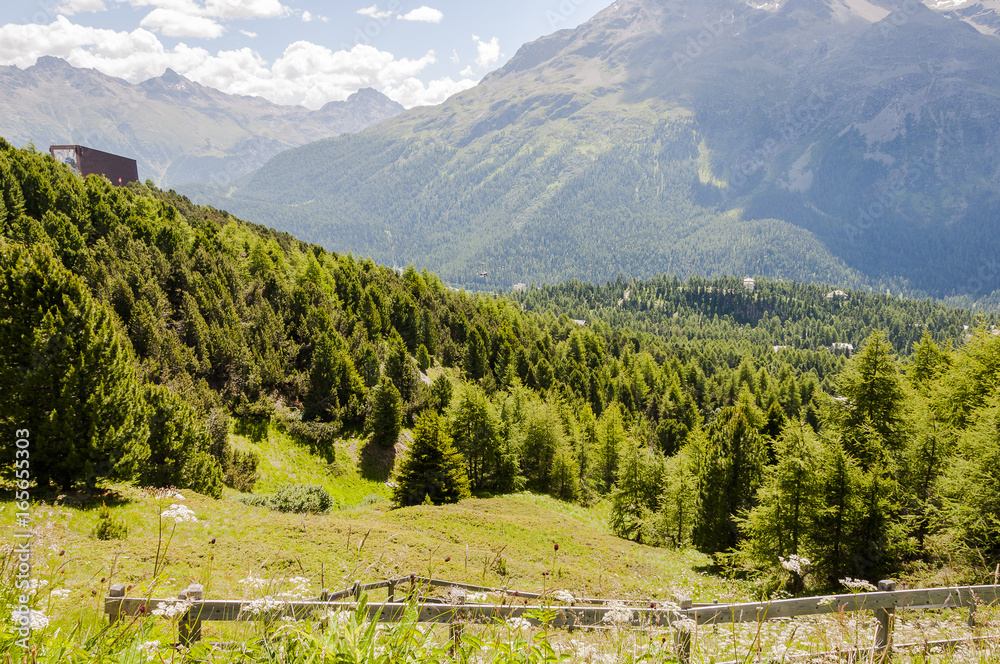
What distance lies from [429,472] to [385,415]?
1197cm

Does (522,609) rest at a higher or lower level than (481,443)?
higher

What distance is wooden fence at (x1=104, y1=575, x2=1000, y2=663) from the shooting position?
4020mm

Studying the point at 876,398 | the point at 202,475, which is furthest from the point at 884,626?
the point at 202,475

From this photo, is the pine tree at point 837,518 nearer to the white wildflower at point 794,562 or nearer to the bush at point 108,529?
the white wildflower at point 794,562

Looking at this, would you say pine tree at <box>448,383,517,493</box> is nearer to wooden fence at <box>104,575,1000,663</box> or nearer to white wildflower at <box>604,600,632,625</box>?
wooden fence at <box>104,575,1000,663</box>

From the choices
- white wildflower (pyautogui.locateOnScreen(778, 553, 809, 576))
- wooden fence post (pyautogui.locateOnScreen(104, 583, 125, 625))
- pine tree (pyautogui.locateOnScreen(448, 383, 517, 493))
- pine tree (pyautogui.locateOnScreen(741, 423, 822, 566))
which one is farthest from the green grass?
white wildflower (pyautogui.locateOnScreen(778, 553, 809, 576))

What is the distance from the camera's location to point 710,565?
2722 centimetres

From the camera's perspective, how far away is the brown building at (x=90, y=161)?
6800cm

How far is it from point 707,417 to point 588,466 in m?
53.9

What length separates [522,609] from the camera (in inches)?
204

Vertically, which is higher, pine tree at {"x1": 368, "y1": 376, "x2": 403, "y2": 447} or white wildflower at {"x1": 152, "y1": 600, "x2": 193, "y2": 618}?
white wildflower at {"x1": 152, "y1": 600, "x2": 193, "y2": 618}

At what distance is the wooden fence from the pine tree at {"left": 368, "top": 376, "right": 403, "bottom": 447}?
38439 millimetres

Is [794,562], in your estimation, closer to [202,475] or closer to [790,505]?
[790,505]

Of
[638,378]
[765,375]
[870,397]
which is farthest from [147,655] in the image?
[765,375]
